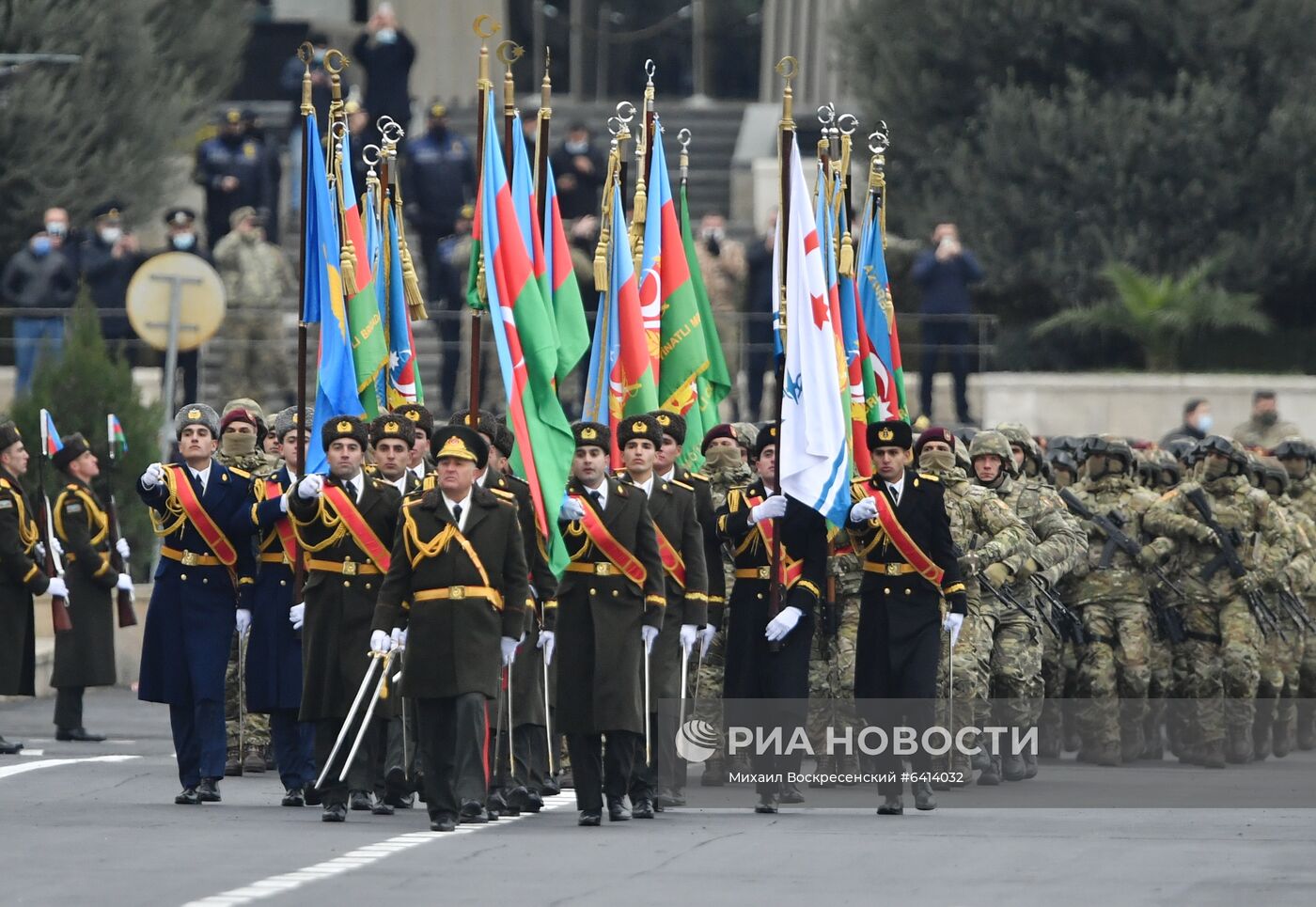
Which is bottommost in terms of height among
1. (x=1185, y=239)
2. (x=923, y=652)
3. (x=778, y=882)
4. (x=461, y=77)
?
(x=778, y=882)

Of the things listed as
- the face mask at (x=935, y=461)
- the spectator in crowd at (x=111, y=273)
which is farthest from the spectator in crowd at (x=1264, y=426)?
the face mask at (x=935, y=461)

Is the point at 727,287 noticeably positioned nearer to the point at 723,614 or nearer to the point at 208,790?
the point at 723,614

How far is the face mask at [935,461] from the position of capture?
1762 cm

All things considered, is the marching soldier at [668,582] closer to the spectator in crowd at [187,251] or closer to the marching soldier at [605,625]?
the marching soldier at [605,625]

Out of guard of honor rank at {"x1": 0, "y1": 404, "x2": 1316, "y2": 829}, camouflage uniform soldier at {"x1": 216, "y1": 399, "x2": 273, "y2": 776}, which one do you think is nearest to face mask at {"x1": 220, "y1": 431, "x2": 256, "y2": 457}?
camouflage uniform soldier at {"x1": 216, "y1": 399, "x2": 273, "y2": 776}

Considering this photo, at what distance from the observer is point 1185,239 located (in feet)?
105

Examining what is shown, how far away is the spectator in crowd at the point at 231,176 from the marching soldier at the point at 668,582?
→ 15.9 m

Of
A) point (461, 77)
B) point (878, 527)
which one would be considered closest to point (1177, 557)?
point (878, 527)

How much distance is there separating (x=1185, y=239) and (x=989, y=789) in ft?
51.3

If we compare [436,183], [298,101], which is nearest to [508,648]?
[436,183]

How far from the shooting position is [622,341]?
1750cm

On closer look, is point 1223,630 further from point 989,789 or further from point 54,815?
point 54,815

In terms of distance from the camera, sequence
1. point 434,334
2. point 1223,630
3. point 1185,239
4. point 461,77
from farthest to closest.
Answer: point 461,77
point 1185,239
point 434,334
point 1223,630

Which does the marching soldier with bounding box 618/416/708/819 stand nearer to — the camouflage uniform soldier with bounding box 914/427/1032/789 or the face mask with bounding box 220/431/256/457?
the camouflage uniform soldier with bounding box 914/427/1032/789
